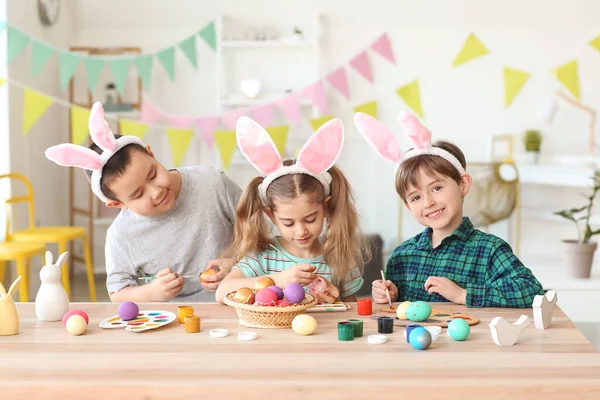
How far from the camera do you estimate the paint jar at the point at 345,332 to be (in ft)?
4.66

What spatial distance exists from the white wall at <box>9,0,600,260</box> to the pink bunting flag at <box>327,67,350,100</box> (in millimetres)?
151

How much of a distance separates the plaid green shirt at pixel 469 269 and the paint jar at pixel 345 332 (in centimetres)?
41

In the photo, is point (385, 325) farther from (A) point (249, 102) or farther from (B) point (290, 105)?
(A) point (249, 102)

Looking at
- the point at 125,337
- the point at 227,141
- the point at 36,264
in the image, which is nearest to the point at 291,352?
the point at 125,337

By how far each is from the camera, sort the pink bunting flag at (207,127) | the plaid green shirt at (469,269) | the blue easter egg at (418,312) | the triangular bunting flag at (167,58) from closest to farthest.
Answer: the blue easter egg at (418,312) < the plaid green shirt at (469,269) < the triangular bunting flag at (167,58) < the pink bunting flag at (207,127)

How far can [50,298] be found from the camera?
162 cm

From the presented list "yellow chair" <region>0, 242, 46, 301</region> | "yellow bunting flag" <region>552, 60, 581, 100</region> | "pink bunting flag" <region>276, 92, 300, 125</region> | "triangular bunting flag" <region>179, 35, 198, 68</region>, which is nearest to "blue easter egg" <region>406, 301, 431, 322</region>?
"yellow chair" <region>0, 242, 46, 301</region>

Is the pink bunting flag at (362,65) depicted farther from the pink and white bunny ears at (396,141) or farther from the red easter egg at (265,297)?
the red easter egg at (265,297)

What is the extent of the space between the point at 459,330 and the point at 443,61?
14.0 ft

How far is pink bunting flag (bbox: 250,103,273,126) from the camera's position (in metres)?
5.11

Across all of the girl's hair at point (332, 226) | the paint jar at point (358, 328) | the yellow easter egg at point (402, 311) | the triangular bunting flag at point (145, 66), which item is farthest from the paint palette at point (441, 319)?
the triangular bunting flag at point (145, 66)

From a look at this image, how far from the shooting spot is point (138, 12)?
18.2ft

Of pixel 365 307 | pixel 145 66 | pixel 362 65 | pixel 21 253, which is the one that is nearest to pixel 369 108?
pixel 362 65

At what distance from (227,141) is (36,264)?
176 centimetres
